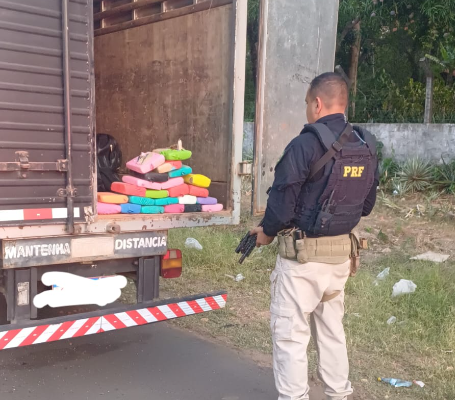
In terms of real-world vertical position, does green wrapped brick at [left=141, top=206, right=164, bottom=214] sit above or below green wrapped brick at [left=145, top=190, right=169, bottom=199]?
below

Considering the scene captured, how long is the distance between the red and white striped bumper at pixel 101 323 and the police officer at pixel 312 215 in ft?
3.26

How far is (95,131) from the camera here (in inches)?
122

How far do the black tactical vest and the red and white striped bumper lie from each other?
4.06ft

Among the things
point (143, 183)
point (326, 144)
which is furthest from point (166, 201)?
point (326, 144)

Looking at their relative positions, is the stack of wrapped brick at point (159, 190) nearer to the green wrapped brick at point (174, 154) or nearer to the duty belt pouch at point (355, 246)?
the green wrapped brick at point (174, 154)

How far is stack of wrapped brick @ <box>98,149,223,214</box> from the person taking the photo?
342cm

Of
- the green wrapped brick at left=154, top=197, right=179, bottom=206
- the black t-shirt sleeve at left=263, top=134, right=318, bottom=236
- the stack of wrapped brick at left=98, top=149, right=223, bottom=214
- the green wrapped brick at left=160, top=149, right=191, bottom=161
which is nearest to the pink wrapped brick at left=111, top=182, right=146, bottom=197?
the stack of wrapped brick at left=98, top=149, right=223, bottom=214

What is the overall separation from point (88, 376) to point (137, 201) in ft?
3.84

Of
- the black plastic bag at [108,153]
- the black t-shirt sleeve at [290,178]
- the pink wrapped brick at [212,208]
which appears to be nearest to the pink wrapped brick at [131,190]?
the pink wrapped brick at [212,208]

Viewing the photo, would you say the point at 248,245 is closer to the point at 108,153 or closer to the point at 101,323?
the point at 101,323

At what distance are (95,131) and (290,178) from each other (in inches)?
50.4

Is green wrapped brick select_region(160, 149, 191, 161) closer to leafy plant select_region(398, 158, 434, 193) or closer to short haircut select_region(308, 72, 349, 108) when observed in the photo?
short haircut select_region(308, 72, 349, 108)

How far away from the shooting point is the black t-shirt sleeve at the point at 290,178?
244 cm

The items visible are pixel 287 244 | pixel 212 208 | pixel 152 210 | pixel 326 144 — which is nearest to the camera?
pixel 326 144
